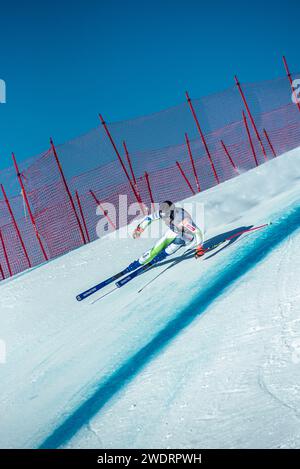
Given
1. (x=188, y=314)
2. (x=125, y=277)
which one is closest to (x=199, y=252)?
(x=125, y=277)

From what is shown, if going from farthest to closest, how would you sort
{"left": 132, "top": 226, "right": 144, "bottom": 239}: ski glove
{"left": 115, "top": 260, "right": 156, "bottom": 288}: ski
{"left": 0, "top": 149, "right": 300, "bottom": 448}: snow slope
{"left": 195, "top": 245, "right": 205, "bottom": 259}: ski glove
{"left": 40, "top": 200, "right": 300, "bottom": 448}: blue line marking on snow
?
1. {"left": 115, "top": 260, "right": 156, "bottom": 288}: ski
2. {"left": 195, "top": 245, "right": 205, "bottom": 259}: ski glove
3. {"left": 132, "top": 226, "right": 144, "bottom": 239}: ski glove
4. {"left": 40, "top": 200, "right": 300, "bottom": 448}: blue line marking on snow
5. {"left": 0, "top": 149, "right": 300, "bottom": 448}: snow slope

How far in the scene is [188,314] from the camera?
516 centimetres

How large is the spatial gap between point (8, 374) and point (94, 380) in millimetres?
1788

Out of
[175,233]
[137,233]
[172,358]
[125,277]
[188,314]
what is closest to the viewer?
[172,358]

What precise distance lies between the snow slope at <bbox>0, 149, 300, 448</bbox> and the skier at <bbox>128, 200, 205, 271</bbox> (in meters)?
0.33

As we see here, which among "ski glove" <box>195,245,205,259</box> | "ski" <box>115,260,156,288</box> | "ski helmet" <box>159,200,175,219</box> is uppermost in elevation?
"ski helmet" <box>159,200,175,219</box>

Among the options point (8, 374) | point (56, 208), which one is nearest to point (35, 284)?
point (8, 374)

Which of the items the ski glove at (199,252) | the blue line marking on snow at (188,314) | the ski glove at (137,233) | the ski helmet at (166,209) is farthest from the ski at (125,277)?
the ski helmet at (166,209)

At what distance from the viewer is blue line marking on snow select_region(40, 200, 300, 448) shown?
3.79m

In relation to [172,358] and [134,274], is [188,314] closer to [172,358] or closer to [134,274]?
[172,358]

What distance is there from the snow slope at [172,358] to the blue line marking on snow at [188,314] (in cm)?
2

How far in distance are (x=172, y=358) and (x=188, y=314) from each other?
107 centimetres

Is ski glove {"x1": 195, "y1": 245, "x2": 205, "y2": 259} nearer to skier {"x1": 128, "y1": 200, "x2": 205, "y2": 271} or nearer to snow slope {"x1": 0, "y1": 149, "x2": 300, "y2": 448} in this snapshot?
skier {"x1": 128, "y1": 200, "x2": 205, "y2": 271}

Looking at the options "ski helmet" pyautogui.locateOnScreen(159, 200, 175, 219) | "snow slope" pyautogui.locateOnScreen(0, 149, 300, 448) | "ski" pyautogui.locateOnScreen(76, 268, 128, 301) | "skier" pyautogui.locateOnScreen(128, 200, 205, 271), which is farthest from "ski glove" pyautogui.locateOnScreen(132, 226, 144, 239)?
"ski" pyautogui.locateOnScreen(76, 268, 128, 301)
